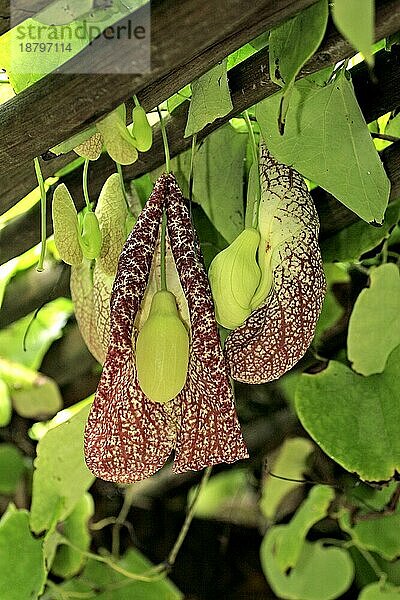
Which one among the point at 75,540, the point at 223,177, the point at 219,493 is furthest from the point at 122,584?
the point at 223,177

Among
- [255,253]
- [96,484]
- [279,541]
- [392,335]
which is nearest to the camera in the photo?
[255,253]

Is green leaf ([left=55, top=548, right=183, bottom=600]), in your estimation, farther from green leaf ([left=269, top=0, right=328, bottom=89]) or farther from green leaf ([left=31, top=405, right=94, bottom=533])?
green leaf ([left=269, top=0, right=328, bottom=89])

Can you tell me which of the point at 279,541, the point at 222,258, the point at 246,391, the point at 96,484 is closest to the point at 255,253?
the point at 222,258

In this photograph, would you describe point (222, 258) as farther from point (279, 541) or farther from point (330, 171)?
point (279, 541)

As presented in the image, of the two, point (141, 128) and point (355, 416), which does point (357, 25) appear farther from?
point (355, 416)

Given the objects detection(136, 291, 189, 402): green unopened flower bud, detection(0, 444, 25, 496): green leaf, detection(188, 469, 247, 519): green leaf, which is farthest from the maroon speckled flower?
detection(188, 469, 247, 519): green leaf

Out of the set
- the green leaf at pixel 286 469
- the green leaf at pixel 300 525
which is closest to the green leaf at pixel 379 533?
the green leaf at pixel 300 525
